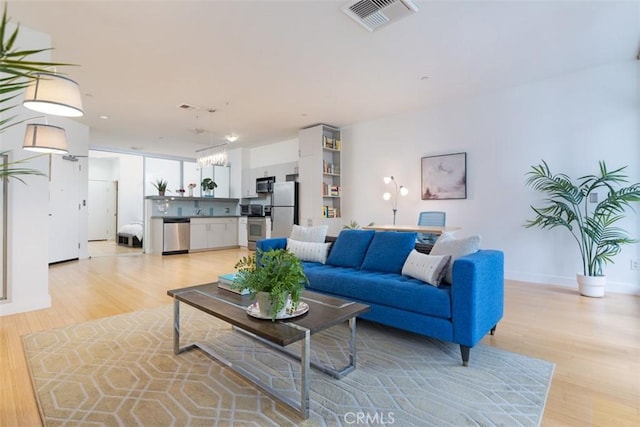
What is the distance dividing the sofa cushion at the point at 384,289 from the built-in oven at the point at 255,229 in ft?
15.7

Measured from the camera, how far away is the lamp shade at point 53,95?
1968 mm

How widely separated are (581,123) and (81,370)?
224 inches

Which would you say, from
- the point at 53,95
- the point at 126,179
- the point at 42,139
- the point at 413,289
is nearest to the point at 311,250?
the point at 413,289

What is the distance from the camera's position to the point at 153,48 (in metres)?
3.35

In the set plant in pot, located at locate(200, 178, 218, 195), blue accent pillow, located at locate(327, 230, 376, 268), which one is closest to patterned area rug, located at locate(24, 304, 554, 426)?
blue accent pillow, located at locate(327, 230, 376, 268)

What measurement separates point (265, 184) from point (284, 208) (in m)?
1.35

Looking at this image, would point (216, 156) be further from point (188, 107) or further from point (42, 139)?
point (42, 139)

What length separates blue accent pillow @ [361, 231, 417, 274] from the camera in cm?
295

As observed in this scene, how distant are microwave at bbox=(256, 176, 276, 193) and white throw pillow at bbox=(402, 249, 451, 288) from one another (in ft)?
18.8

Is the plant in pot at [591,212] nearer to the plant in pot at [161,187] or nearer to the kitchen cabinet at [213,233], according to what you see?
the kitchen cabinet at [213,233]

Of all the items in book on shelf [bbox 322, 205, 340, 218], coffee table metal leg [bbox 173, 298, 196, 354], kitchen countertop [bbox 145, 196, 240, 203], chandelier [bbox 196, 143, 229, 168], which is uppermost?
chandelier [bbox 196, 143, 229, 168]

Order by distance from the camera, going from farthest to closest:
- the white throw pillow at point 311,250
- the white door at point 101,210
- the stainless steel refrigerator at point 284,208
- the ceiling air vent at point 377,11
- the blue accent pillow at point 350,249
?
the white door at point 101,210 → the stainless steel refrigerator at point 284,208 → the white throw pillow at point 311,250 → the blue accent pillow at point 350,249 → the ceiling air vent at point 377,11

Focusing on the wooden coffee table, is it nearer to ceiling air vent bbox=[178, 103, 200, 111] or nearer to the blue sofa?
the blue sofa

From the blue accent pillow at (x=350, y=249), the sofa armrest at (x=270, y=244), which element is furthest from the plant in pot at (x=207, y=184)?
Answer: the blue accent pillow at (x=350, y=249)
